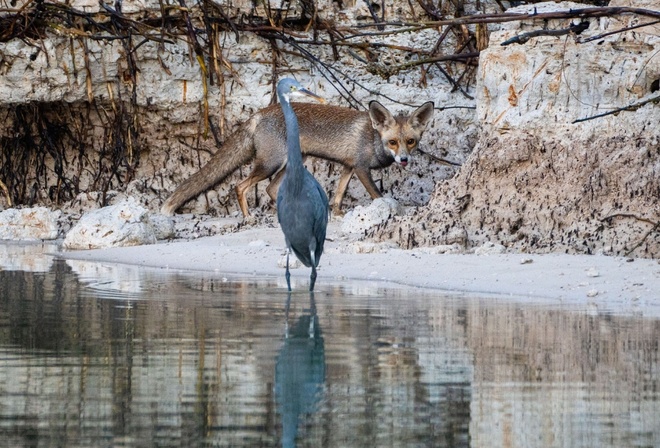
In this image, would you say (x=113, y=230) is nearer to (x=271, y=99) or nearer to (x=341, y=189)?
(x=341, y=189)

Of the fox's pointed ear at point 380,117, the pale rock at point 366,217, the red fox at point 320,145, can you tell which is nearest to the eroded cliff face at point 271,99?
the fox's pointed ear at point 380,117

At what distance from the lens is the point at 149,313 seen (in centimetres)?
748

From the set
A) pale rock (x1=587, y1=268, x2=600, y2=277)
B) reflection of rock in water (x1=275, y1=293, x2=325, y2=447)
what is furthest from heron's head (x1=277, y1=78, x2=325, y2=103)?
reflection of rock in water (x1=275, y1=293, x2=325, y2=447)

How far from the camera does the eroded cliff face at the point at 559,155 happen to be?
34.7 ft

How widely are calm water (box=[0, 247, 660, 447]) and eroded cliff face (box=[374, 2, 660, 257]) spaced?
2.68 metres

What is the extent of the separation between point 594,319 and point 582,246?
3.24m

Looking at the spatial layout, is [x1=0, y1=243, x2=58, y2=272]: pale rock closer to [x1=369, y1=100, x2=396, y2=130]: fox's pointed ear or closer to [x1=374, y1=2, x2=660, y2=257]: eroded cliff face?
[x1=374, y1=2, x2=660, y2=257]: eroded cliff face

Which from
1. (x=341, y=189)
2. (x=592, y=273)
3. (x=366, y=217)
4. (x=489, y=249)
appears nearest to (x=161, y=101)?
(x=341, y=189)

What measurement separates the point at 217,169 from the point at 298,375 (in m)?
9.86

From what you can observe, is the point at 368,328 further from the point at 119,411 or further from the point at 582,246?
the point at 582,246

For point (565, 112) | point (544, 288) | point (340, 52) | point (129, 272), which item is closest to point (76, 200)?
point (340, 52)

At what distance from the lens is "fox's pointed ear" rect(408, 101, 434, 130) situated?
14.7m

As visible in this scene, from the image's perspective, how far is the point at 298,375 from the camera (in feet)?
17.5

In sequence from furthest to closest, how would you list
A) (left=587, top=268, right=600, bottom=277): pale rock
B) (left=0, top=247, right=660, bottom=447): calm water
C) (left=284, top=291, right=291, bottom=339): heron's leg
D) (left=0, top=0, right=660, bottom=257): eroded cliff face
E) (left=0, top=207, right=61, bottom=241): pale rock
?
1. (left=0, top=207, right=61, bottom=241): pale rock
2. (left=0, top=0, right=660, bottom=257): eroded cliff face
3. (left=587, top=268, right=600, bottom=277): pale rock
4. (left=284, top=291, right=291, bottom=339): heron's leg
5. (left=0, top=247, right=660, bottom=447): calm water
